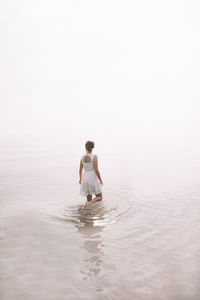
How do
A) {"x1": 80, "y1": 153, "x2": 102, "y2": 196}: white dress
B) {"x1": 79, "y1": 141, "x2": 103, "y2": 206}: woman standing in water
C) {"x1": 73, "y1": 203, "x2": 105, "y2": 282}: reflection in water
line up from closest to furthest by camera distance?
{"x1": 73, "y1": 203, "x2": 105, "y2": 282}: reflection in water
{"x1": 79, "y1": 141, "x2": 103, "y2": 206}: woman standing in water
{"x1": 80, "y1": 153, "x2": 102, "y2": 196}: white dress

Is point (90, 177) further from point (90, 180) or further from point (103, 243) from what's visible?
point (103, 243)

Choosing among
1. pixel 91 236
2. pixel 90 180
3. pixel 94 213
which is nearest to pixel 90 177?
pixel 90 180

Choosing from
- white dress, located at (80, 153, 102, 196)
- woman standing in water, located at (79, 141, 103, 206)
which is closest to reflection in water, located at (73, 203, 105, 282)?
woman standing in water, located at (79, 141, 103, 206)

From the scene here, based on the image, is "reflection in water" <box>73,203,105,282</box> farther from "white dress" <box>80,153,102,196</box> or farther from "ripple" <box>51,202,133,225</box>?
"white dress" <box>80,153,102,196</box>

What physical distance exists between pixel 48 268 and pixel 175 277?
233 centimetres

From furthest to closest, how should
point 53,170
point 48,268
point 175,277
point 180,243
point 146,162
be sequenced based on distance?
point 146,162 < point 53,170 < point 180,243 < point 48,268 < point 175,277

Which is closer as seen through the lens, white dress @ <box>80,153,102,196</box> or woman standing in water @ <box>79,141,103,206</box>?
woman standing in water @ <box>79,141,103,206</box>

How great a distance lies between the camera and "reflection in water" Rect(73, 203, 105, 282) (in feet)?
17.4

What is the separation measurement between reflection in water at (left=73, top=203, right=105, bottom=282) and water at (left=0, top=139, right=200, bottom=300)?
0.02 metres

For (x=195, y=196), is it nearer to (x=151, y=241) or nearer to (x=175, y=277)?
(x=151, y=241)

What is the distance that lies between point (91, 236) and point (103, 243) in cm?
54

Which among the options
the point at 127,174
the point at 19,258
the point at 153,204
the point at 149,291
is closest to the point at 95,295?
the point at 149,291

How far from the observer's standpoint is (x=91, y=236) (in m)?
7.00

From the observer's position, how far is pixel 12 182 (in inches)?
568
